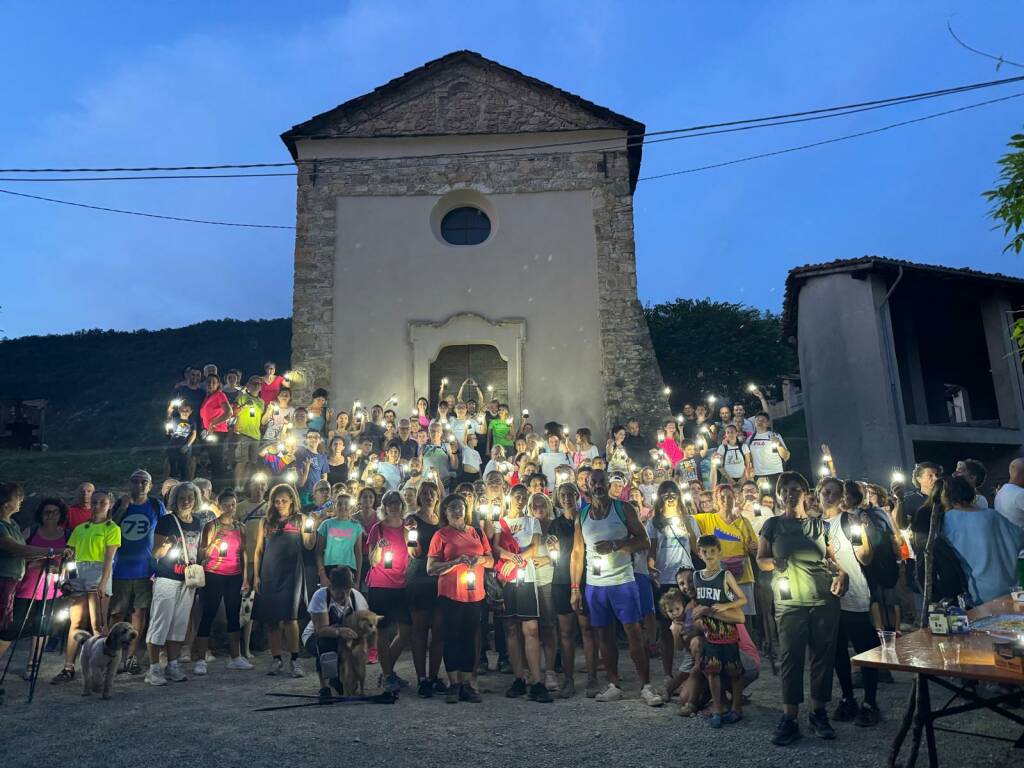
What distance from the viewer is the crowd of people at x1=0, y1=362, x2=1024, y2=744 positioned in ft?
15.9

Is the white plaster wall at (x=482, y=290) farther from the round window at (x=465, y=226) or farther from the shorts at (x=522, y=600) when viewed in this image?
the shorts at (x=522, y=600)

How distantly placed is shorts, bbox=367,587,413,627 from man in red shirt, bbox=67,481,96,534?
2910mm

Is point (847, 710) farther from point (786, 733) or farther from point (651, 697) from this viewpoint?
point (651, 697)

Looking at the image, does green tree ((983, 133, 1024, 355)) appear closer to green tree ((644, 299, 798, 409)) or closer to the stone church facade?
the stone church facade

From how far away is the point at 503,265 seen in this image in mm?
15484

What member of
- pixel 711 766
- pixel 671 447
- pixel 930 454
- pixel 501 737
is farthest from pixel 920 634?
pixel 930 454

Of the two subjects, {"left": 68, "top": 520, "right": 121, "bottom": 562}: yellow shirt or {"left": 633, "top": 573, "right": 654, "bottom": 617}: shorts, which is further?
{"left": 68, "top": 520, "right": 121, "bottom": 562}: yellow shirt

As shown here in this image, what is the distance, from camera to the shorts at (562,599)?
6.07 m

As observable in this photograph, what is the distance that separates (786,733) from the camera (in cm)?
441

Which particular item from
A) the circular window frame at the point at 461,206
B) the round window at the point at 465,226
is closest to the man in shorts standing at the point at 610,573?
the circular window frame at the point at 461,206

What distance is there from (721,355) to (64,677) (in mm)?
25186

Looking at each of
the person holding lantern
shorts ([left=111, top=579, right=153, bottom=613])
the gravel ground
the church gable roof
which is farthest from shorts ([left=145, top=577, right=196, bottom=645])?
the church gable roof

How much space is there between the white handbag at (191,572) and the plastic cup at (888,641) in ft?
17.9

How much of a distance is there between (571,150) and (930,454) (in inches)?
446
